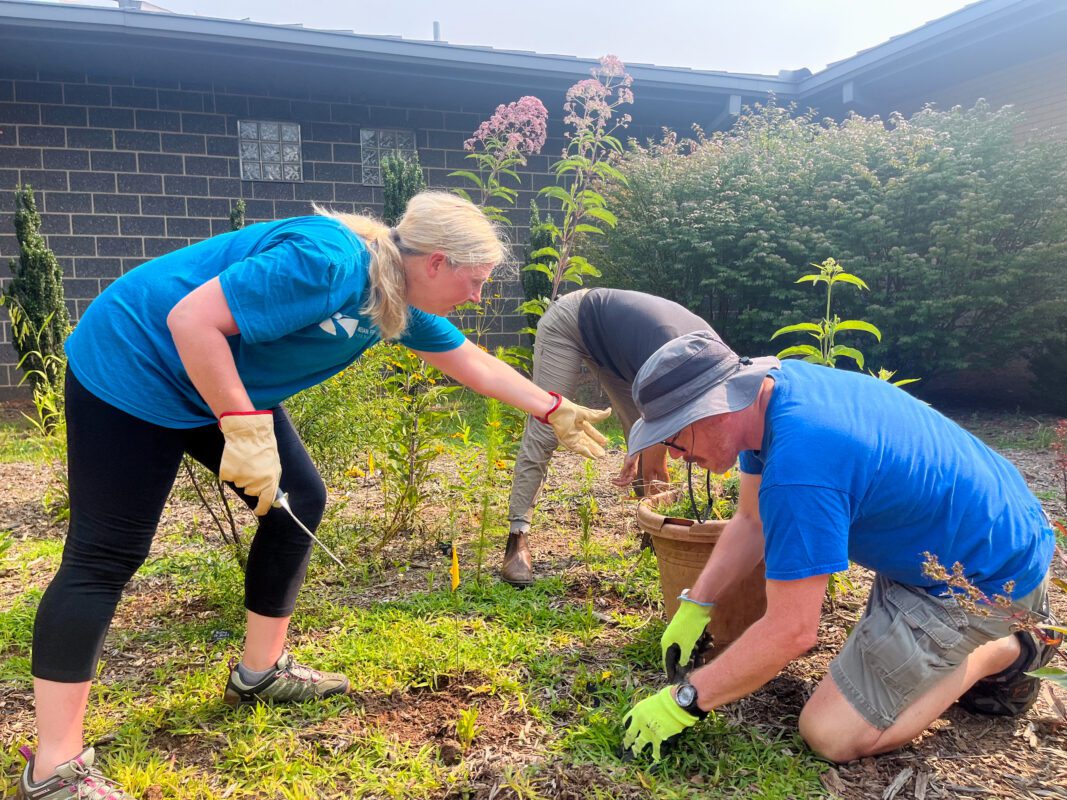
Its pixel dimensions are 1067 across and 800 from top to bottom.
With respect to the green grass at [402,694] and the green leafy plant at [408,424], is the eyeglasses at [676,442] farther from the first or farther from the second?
the green leafy plant at [408,424]

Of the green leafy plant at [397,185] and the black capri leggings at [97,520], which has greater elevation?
the green leafy plant at [397,185]

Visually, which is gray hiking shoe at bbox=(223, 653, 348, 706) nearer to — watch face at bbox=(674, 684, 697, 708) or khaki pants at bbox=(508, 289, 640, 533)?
watch face at bbox=(674, 684, 697, 708)

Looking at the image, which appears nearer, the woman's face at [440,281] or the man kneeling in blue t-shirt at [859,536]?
the man kneeling in blue t-shirt at [859,536]

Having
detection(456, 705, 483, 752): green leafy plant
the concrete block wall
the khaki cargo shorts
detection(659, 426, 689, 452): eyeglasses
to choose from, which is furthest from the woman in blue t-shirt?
the concrete block wall

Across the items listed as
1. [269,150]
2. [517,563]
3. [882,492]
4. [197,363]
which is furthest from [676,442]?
[269,150]

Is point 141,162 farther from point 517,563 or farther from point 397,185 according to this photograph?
point 517,563

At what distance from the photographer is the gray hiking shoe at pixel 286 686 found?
7.10 feet

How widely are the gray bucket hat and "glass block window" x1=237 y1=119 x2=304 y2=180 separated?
23.7ft

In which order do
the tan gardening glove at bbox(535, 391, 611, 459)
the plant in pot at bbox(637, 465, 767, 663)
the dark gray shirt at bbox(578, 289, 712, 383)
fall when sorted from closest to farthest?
the plant in pot at bbox(637, 465, 767, 663)
the tan gardening glove at bbox(535, 391, 611, 459)
the dark gray shirt at bbox(578, 289, 712, 383)

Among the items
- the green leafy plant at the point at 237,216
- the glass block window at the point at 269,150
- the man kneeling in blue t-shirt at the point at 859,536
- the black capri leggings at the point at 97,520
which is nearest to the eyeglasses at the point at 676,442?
the man kneeling in blue t-shirt at the point at 859,536

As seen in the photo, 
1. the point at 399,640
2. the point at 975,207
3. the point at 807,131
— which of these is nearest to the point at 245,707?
the point at 399,640

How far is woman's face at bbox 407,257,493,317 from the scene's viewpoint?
188 centimetres

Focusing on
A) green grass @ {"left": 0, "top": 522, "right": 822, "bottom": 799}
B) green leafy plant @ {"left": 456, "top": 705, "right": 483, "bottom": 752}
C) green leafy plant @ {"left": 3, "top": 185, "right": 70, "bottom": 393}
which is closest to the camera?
green grass @ {"left": 0, "top": 522, "right": 822, "bottom": 799}

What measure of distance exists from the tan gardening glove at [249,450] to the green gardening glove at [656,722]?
41.6 inches
